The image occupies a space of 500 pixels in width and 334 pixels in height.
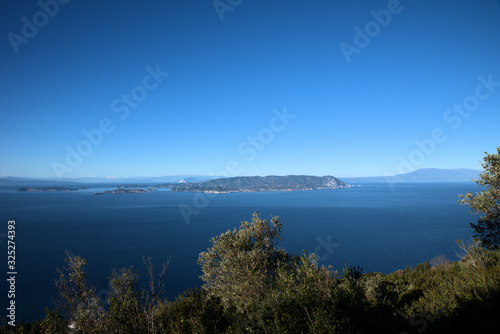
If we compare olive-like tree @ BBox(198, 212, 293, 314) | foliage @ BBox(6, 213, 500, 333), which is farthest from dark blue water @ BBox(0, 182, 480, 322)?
foliage @ BBox(6, 213, 500, 333)

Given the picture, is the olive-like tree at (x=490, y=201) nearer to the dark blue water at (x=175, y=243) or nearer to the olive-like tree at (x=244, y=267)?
the olive-like tree at (x=244, y=267)

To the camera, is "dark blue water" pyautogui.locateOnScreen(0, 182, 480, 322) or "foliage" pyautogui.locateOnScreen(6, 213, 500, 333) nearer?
"foliage" pyautogui.locateOnScreen(6, 213, 500, 333)

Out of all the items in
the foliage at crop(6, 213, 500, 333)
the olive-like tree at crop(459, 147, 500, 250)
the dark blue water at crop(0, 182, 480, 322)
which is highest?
the olive-like tree at crop(459, 147, 500, 250)

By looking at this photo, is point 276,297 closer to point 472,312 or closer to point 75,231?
point 472,312

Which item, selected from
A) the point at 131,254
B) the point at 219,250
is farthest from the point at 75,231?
the point at 219,250

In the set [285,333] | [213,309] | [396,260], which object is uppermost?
[285,333]

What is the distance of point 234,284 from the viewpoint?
52.3ft

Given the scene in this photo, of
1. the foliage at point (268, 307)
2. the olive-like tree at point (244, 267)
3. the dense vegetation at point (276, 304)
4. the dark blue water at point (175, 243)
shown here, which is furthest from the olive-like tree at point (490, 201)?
the dark blue water at point (175, 243)

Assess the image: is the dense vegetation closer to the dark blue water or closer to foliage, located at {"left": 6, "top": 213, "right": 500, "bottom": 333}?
foliage, located at {"left": 6, "top": 213, "right": 500, "bottom": 333}

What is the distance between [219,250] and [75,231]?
8700cm

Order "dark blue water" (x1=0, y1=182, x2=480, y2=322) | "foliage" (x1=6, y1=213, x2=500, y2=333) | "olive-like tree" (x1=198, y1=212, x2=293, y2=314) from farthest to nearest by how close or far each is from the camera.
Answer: "dark blue water" (x1=0, y1=182, x2=480, y2=322), "olive-like tree" (x1=198, y1=212, x2=293, y2=314), "foliage" (x1=6, y1=213, x2=500, y2=333)

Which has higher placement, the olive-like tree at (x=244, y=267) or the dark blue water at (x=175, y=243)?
the olive-like tree at (x=244, y=267)

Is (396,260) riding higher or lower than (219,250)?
lower

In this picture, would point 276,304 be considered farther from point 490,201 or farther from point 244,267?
point 490,201
